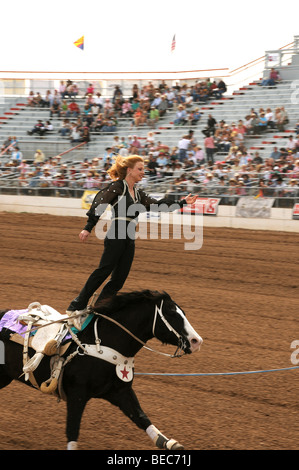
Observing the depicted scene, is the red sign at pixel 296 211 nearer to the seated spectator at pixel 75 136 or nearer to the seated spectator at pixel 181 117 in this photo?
the seated spectator at pixel 181 117

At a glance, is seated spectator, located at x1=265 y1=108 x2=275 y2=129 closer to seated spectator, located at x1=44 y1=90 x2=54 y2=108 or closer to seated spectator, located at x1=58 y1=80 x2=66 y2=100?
seated spectator, located at x1=58 y1=80 x2=66 y2=100

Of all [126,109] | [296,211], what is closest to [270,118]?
[296,211]

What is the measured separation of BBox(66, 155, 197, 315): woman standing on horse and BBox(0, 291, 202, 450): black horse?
0.40 metres

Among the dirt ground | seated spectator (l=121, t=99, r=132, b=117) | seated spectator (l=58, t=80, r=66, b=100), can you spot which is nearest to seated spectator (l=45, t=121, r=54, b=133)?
seated spectator (l=58, t=80, r=66, b=100)

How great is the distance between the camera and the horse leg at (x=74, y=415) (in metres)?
4.95

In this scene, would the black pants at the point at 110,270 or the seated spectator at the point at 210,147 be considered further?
the seated spectator at the point at 210,147

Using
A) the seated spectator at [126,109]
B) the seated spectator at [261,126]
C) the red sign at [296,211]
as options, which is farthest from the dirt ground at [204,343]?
the seated spectator at [126,109]

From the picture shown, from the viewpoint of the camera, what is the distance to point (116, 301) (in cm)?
521

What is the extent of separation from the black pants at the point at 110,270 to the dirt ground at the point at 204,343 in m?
1.24

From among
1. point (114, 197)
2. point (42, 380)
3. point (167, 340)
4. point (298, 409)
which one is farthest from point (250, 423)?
point (114, 197)

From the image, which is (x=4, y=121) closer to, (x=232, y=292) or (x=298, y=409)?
(x=232, y=292)

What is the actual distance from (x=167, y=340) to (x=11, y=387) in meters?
2.69

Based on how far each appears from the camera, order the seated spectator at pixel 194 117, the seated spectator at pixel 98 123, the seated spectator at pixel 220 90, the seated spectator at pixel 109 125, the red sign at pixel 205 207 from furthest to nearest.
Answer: the seated spectator at pixel 98 123, the seated spectator at pixel 109 125, the seated spectator at pixel 220 90, the seated spectator at pixel 194 117, the red sign at pixel 205 207
